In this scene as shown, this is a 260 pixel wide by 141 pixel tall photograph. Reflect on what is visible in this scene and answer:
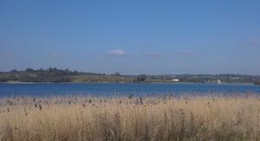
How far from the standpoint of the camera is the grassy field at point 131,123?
1055cm

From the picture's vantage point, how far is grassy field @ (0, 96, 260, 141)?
10.6 meters

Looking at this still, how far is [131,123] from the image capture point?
11.4 metres

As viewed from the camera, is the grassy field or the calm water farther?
the calm water

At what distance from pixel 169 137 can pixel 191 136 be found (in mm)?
626

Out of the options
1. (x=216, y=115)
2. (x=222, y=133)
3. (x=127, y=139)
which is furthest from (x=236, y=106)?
(x=127, y=139)

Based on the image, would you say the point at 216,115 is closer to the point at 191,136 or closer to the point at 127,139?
the point at 191,136

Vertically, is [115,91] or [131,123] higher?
[115,91]

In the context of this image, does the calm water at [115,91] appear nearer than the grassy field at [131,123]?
No

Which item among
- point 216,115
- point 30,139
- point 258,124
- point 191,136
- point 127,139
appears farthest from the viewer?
point 216,115

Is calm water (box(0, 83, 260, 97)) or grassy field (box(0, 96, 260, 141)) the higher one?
calm water (box(0, 83, 260, 97))

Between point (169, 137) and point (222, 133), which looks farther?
point (222, 133)

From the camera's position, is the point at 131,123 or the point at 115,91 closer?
the point at 131,123

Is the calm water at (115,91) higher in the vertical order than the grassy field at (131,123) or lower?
higher

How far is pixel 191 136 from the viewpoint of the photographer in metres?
11.9
